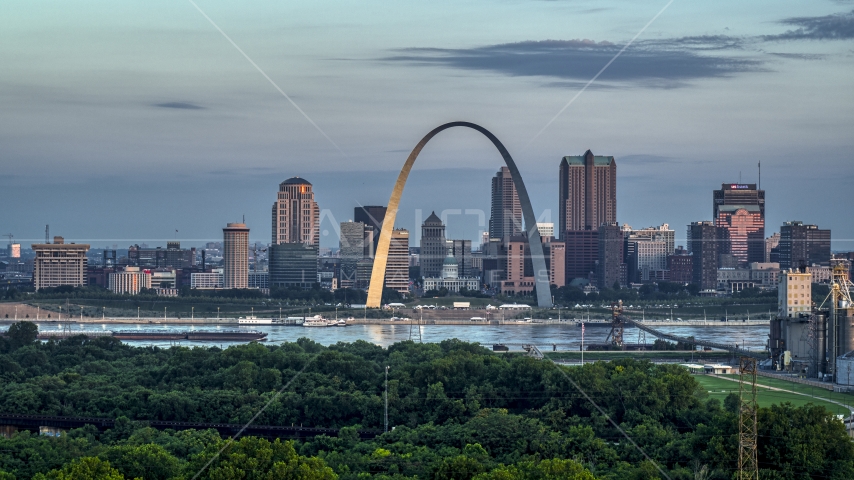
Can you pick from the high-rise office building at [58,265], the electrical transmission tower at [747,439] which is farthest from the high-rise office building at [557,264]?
the electrical transmission tower at [747,439]

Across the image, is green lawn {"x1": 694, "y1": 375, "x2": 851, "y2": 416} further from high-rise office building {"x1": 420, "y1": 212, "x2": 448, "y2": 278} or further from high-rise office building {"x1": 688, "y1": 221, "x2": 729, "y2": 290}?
high-rise office building {"x1": 420, "y1": 212, "x2": 448, "y2": 278}

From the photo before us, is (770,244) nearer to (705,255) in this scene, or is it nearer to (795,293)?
(705,255)

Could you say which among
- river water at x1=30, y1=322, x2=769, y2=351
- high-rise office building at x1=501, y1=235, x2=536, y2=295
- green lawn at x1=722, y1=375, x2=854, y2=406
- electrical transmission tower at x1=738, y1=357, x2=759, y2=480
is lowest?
river water at x1=30, y1=322, x2=769, y2=351

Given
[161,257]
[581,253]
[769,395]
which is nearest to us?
[769,395]

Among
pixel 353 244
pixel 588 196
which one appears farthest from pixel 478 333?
pixel 588 196

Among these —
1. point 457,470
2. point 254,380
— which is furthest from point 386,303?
point 457,470

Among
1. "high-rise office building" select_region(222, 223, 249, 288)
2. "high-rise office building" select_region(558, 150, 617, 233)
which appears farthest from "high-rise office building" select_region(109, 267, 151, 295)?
"high-rise office building" select_region(558, 150, 617, 233)
